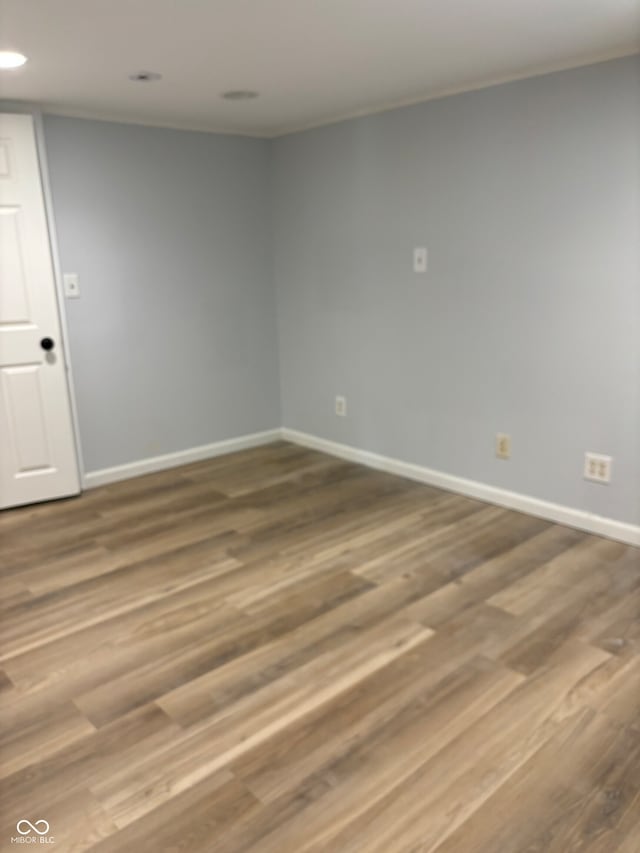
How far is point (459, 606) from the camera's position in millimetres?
2527

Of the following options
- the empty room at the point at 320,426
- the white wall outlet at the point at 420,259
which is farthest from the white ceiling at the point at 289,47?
the white wall outlet at the point at 420,259

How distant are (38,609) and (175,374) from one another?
1.91 meters

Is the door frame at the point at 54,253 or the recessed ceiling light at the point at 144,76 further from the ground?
the recessed ceiling light at the point at 144,76

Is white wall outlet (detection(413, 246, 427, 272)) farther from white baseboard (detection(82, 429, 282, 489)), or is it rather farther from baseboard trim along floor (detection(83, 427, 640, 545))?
white baseboard (detection(82, 429, 282, 489))

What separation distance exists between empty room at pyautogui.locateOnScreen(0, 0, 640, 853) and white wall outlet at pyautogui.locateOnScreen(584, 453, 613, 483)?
27mm

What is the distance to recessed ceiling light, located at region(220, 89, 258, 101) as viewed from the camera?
318 cm

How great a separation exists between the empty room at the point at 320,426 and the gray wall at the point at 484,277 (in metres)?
0.02

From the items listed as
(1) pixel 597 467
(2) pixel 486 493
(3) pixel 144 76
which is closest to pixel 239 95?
(3) pixel 144 76

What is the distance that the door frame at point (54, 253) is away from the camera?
3.34m

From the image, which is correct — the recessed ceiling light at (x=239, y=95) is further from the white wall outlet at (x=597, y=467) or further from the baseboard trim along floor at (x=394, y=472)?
the white wall outlet at (x=597, y=467)

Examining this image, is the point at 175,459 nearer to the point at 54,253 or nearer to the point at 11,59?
the point at 54,253

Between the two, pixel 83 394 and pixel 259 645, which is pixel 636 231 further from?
pixel 83 394

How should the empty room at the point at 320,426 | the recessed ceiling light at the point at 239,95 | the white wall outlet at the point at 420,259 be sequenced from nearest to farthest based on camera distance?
the empty room at the point at 320,426, the recessed ceiling light at the point at 239,95, the white wall outlet at the point at 420,259

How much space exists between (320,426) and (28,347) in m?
1.89
